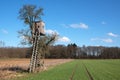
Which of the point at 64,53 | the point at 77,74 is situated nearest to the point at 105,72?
the point at 77,74

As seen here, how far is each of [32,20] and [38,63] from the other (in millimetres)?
5819

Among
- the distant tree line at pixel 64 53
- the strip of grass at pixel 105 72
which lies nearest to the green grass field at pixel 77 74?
the strip of grass at pixel 105 72

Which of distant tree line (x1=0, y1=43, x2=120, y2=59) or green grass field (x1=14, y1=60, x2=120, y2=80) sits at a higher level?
distant tree line (x1=0, y1=43, x2=120, y2=59)

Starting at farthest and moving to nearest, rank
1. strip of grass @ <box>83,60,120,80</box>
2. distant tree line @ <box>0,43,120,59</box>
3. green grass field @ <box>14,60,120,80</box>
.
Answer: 1. distant tree line @ <box>0,43,120,59</box>
2. strip of grass @ <box>83,60,120,80</box>
3. green grass field @ <box>14,60,120,80</box>

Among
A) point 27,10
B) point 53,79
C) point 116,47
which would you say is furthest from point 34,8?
point 116,47

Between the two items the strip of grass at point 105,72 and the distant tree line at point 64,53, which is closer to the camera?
the strip of grass at point 105,72

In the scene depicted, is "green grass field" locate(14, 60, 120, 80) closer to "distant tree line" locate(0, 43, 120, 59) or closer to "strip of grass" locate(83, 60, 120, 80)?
"strip of grass" locate(83, 60, 120, 80)

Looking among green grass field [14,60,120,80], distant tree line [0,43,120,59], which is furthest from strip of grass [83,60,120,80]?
distant tree line [0,43,120,59]

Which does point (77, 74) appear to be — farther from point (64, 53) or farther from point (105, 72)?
point (64, 53)

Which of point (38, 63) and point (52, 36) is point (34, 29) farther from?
point (52, 36)

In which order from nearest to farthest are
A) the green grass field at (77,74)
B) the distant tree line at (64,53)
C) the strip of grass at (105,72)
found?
1. the green grass field at (77,74)
2. the strip of grass at (105,72)
3. the distant tree line at (64,53)

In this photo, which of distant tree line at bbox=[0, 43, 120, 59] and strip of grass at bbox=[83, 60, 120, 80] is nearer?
strip of grass at bbox=[83, 60, 120, 80]

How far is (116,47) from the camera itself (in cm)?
19212

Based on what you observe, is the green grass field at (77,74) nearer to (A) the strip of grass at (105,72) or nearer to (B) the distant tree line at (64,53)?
(A) the strip of grass at (105,72)
